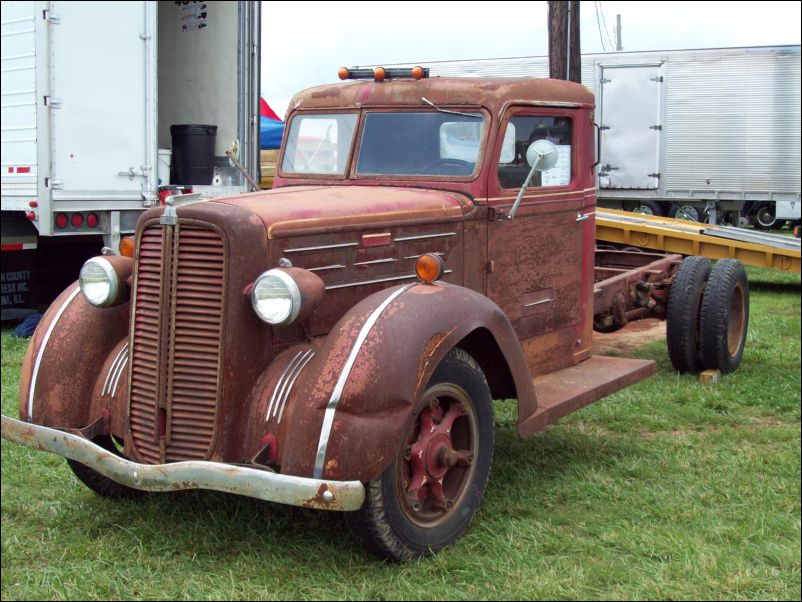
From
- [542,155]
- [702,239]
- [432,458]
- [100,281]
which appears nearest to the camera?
[432,458]

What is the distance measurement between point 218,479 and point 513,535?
56.3 inches

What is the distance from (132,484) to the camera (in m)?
3.96

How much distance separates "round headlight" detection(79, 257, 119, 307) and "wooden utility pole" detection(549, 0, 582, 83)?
807 cm

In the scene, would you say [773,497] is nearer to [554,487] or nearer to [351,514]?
[554,487]

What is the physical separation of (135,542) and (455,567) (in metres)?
1.43

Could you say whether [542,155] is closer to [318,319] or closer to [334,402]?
[318,319]

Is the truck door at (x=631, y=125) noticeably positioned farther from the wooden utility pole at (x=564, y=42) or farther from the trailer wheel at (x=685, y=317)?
the trailer wheel at (x=685, y=317)

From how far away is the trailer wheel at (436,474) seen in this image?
3947 millimetres

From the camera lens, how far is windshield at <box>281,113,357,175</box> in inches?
218

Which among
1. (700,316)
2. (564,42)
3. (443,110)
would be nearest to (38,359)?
(443,110)

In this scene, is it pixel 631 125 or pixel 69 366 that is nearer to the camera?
pixel 69 366

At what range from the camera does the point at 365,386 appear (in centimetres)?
378

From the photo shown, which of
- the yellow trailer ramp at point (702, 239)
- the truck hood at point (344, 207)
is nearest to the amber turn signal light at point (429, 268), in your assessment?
the truck hood at point (344, 207)

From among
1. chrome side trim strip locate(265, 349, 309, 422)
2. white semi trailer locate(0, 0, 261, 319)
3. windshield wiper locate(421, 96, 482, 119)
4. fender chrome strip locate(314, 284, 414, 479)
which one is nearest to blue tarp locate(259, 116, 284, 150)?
white semi trailer locate(0, 0, 261, 319)
